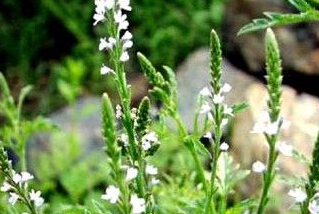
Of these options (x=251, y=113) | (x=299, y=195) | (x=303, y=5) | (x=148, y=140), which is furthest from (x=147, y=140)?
(x=251, y=113)

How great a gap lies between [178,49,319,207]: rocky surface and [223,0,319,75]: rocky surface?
0.12m

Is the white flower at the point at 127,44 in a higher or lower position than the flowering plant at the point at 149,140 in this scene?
higher

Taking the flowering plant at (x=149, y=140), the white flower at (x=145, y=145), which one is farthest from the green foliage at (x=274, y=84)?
the white flower at (x=145, y=145)

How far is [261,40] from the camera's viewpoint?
589cm

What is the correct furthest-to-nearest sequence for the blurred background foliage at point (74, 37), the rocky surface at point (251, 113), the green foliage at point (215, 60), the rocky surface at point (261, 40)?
the blurred background foliage at point (74, 37) < the rocky surface at point (261, 40) < the rocky surface at point (251, 113) < the green foliage at point (215, 60)

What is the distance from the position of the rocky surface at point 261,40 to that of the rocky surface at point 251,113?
0.12 metres

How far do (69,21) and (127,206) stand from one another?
211 inches

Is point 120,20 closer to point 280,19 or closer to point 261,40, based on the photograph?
point 280,19

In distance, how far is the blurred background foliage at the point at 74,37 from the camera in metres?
6.42

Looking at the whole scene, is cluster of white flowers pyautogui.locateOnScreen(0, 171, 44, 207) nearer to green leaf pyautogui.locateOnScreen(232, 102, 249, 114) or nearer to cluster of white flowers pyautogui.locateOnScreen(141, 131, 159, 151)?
cluster of white flowers pyautogui.locateOnScreen(141, 131, 159, 151)

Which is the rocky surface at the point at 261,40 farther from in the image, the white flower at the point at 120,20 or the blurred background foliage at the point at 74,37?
the white flower at the point at 120,20

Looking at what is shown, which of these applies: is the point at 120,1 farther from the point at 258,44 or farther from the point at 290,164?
the point at 258,44

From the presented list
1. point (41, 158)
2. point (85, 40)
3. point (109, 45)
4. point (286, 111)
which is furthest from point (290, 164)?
point (109, 45)

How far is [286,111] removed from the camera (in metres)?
5.16
